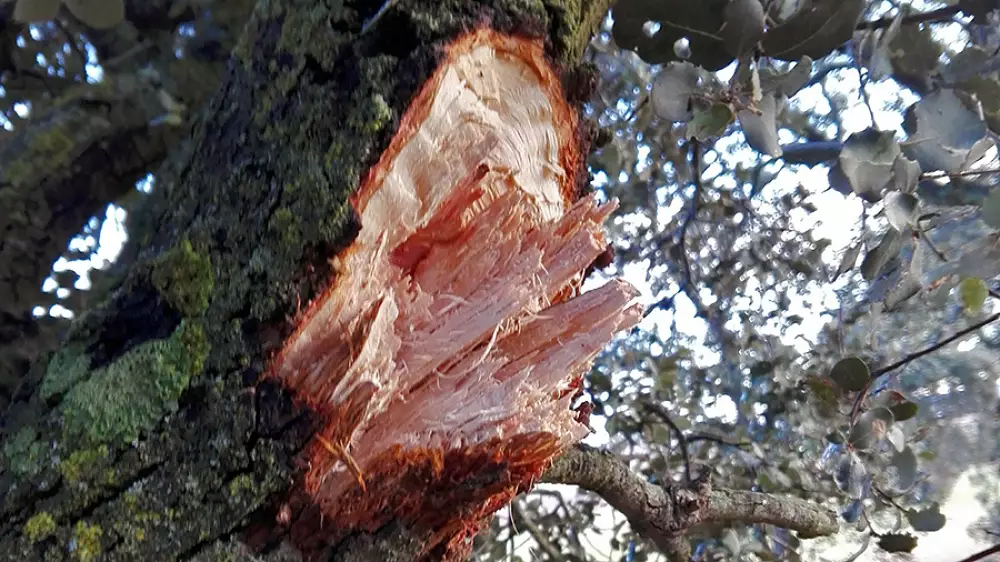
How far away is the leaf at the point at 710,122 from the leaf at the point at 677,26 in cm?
5

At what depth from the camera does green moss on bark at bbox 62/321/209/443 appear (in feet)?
1.20

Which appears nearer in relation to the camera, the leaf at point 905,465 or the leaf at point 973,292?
the leaf at point 973,292

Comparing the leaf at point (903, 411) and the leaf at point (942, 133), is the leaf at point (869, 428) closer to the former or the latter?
the leaf at point (903, 411)

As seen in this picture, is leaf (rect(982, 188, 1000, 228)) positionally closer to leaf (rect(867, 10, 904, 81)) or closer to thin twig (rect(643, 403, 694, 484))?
leaf (rect(867, 10, 904, 81))

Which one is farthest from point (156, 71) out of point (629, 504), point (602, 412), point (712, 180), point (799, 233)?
point (799, 233)

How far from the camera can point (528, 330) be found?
490mm

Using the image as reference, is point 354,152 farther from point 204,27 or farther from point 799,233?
point 799,233

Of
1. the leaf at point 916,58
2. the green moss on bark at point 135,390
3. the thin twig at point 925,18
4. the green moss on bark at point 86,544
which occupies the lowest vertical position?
the green moss on bark at point 86,544

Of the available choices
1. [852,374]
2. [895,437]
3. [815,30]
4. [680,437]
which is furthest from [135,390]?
[680,437]

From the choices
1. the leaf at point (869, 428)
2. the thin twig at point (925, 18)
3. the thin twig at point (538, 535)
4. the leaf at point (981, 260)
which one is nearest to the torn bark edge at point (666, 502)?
the leaf at point (869, 428)

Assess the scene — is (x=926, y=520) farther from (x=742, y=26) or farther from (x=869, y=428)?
(x=742, y=26)

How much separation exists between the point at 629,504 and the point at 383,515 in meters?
0.58

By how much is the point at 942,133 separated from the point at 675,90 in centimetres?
21

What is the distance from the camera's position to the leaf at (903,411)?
0.89 meters
